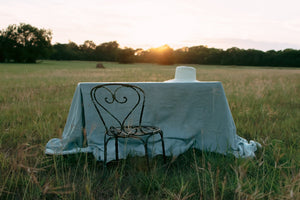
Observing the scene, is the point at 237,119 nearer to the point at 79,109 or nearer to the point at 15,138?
the point at 79,109

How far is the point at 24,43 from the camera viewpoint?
1886 inches

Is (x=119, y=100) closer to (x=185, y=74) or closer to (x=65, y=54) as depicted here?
(x=185, y=74)

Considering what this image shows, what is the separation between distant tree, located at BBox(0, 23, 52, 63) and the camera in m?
46.2

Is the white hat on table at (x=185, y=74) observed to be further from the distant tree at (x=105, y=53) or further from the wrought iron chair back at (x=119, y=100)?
the distant tree at (x=105, y=53)

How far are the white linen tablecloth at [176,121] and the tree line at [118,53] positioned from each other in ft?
166

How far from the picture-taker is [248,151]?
9.02ft

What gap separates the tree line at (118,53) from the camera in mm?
47344

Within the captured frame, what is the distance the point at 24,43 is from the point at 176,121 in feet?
175

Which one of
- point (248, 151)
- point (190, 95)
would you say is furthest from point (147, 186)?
point (248, 151)

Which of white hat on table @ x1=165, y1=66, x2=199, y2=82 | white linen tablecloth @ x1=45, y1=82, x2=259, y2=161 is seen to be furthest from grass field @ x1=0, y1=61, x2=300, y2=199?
white hat on table @ x1=165, y1=66, x2=199, y2=82

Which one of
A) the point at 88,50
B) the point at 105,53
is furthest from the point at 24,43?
the point at 105,53

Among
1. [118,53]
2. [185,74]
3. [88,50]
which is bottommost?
[185,74]

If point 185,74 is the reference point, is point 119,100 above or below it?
below

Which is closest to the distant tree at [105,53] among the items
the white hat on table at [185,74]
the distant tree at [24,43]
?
the distant tree at [24,43]
